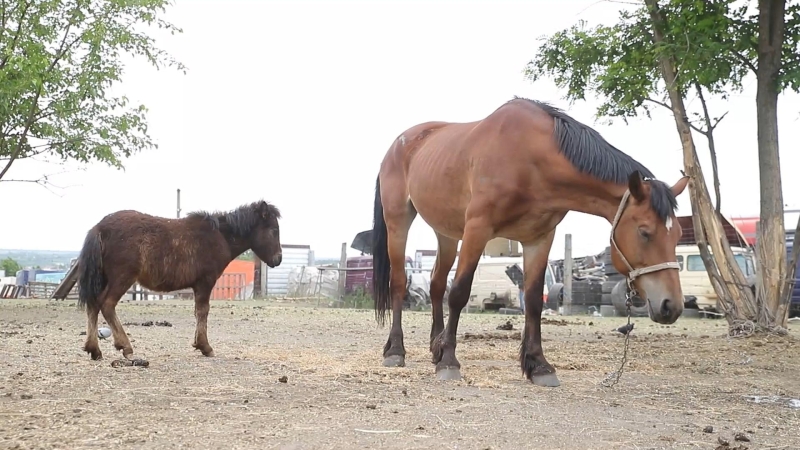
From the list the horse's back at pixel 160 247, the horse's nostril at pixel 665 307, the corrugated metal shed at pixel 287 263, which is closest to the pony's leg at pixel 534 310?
the horse's nostril at pixel 665 307

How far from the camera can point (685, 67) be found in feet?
27.8

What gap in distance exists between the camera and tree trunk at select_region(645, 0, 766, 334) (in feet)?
29.3

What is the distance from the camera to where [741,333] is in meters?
8.79

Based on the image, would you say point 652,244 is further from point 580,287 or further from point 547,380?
point 580,287

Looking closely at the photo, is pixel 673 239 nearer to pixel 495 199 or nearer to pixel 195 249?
pixel 495 199

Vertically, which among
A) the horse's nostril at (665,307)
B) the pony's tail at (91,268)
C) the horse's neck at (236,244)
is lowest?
the horse's nostril at (665,307)

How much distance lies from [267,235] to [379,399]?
12.2 feet

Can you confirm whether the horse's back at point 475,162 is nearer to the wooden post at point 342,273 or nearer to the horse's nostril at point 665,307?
the horse's nostril at point 665,307

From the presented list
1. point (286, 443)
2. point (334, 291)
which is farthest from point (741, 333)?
point (334, 291)

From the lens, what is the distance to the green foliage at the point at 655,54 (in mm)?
8508

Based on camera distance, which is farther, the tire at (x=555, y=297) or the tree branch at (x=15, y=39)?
the tire at (x=555, y=297)

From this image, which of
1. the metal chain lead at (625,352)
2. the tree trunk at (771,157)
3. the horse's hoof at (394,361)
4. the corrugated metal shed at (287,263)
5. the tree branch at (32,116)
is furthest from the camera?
the corrugated metal shed at (287,263)

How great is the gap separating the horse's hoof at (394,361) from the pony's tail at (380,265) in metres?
1.20

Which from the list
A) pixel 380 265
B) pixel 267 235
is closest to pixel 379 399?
pixel 380 265
